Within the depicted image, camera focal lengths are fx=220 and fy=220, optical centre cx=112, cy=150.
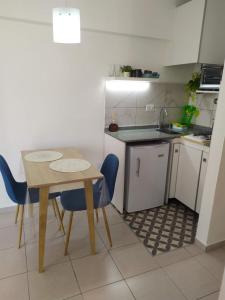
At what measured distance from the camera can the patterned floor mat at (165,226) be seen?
6.90 feet

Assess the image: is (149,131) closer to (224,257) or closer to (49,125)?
(49,125)

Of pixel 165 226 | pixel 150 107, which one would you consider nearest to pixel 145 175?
pixel 165 226

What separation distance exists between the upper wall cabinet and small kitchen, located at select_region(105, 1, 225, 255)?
0.4 inches

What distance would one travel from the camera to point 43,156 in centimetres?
216

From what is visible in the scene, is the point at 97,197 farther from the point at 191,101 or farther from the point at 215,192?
the point at 191,101

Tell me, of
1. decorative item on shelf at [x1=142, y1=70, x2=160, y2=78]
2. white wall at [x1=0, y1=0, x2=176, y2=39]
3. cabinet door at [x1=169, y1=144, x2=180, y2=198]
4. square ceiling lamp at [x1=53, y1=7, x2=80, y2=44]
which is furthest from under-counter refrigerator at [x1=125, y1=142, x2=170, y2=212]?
white wall at [x1=0, y1=0, x2=176, y2=39]

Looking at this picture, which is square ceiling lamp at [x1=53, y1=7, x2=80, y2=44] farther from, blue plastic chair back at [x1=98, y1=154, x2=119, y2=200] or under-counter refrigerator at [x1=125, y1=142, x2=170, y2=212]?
under-counter refrigerator at [x1=125, y1=142, x2=170, y2=212]

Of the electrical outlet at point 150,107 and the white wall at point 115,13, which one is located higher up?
the white wall at point 115,13

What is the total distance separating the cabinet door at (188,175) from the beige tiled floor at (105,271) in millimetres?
640

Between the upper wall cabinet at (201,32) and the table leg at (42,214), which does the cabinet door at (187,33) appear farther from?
the table leg at (42,214)

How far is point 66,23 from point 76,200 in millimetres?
1398

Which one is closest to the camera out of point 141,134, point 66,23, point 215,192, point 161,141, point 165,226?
point 66,23

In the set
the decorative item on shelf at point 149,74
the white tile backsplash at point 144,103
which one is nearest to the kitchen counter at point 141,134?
the white tile backsplash at point 144,103

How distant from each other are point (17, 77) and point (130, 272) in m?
2.15
